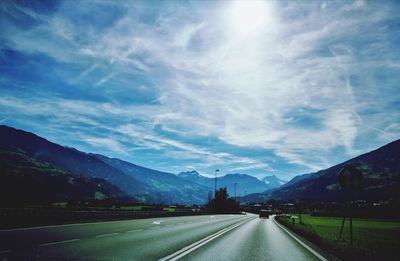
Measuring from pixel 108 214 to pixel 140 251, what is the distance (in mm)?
28457

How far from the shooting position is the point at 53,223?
972 inches

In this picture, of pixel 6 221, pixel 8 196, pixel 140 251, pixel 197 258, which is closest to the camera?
pixel 197 258

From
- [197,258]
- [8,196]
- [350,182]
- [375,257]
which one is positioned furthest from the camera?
[8,196]

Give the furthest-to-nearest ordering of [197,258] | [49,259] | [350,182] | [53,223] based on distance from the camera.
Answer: [53,223] → [350,182] → [197,258] → [49,259]

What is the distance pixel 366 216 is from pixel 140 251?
76.8 metres

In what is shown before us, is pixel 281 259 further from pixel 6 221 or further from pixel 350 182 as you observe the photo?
pixel 6 221

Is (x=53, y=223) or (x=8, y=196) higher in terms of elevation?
(x=8, y=196)

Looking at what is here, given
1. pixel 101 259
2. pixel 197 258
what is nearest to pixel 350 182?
pixel 197 258

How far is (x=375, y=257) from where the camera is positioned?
9.52 m

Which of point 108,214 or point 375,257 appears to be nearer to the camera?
point 375,257

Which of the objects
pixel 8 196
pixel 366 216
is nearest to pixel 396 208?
pixel 366 216

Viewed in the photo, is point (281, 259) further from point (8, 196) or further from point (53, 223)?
point (8, 196)

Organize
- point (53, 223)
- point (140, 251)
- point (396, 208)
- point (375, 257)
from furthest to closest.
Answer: point (396, 208), point (53, 223), point (140, 251), point (375, 257)

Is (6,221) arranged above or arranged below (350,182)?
below
